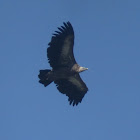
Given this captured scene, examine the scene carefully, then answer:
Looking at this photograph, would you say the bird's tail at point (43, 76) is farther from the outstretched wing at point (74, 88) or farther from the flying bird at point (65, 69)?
the outstretched wing at point (74, 88)

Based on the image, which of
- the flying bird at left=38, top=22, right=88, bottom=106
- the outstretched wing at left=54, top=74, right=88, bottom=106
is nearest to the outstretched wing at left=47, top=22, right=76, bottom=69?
the flying bird at left=38, top=22, right=88, bottom=106

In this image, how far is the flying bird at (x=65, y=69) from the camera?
3519 centimetres

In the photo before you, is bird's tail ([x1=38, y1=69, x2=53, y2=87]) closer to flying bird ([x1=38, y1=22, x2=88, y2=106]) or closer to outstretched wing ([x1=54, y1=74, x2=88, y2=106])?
flying bird ([x1=38, y1=22, x2=88, y2=106])

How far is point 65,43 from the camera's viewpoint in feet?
116

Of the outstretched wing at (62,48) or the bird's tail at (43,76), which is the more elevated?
the outstretched wing at (62,48)

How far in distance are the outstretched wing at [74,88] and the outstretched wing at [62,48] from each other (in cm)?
143

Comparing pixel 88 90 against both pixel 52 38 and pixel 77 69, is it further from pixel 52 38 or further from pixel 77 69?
pixel 52 38

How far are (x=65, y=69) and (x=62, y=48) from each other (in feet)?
4.28

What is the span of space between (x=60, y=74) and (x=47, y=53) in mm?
1655

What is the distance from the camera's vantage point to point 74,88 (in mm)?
37250

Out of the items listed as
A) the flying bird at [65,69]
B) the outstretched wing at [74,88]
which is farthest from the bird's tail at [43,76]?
the outstretched wing at [74,88]


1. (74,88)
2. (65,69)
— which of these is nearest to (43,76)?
(65,69)

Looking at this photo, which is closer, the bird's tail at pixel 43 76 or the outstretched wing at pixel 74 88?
the bird's tail at pixel 43 76

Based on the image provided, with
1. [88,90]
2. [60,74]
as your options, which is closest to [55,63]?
[60,74]
